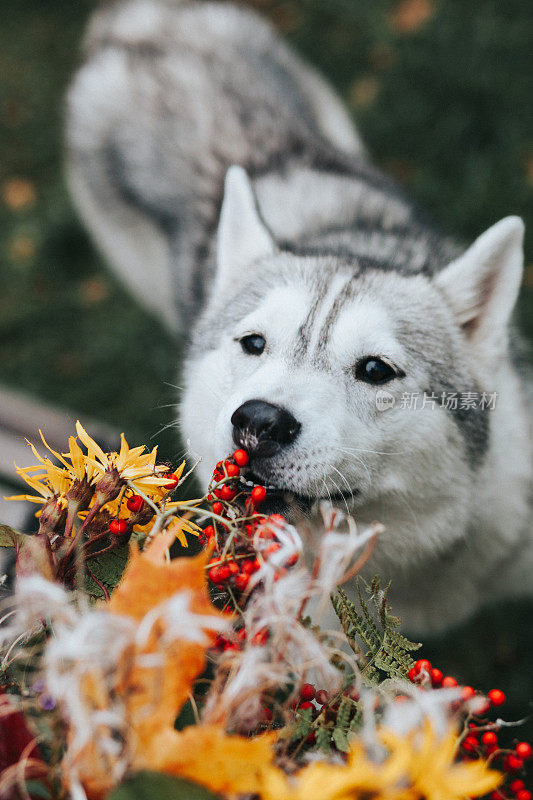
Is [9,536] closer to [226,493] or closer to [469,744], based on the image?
[226,493]

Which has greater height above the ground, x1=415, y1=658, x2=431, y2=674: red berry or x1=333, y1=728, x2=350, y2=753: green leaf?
x1=415, y1=658, x2=431, y2=674: red berry

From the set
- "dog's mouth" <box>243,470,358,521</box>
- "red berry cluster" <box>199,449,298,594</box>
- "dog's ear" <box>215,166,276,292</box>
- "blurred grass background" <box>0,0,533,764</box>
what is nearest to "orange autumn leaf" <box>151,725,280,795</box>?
"red berry cluster" <box>199,449,298,594</box>

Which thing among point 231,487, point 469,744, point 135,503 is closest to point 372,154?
point 231,487

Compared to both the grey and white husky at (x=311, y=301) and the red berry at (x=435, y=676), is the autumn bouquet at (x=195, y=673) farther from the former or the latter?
the grey and white husky at (x=311, y=301)

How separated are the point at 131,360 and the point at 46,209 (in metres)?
1.94

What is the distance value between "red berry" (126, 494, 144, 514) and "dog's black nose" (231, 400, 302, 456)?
57cm

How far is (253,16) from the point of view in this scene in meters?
4.98

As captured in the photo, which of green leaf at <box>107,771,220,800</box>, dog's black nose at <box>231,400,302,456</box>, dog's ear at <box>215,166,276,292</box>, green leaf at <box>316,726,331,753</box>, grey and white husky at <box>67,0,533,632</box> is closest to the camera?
green leaf at <box>107,771,220,800</box>

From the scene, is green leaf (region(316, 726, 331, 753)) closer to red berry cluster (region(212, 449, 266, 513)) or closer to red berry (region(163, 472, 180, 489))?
red berry cluster (region(212, 449, 266, 513))

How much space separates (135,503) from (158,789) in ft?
1.81

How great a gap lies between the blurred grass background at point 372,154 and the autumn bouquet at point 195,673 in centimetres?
349

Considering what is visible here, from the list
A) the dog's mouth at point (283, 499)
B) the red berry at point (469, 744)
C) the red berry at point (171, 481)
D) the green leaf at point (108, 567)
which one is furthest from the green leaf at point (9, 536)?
the red berry at point (469, 744)

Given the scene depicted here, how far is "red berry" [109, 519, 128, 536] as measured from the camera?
125cm

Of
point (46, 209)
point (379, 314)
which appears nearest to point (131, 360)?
point (46, 209)
